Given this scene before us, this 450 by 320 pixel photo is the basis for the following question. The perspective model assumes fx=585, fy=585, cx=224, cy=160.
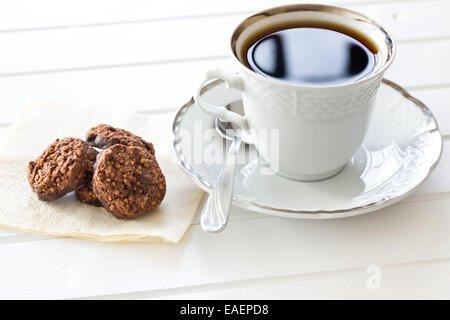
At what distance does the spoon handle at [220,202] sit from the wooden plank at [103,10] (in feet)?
2.23

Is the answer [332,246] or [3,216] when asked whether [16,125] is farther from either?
[332,246]

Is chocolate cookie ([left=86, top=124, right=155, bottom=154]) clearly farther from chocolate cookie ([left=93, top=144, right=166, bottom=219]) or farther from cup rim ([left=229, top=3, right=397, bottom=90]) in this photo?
cup rim ([left=229, top=3, right=397, bottom=90])

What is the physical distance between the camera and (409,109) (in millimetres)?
1050

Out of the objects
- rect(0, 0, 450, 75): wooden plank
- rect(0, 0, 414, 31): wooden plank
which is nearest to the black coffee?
rect(0, 0, 450, 75): wooden plank

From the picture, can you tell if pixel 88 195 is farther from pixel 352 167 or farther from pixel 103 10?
pixel 103 10

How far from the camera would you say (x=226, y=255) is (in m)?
0.84

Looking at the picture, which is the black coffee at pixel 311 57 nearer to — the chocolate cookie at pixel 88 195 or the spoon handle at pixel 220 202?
the spoon handle at pixel 220 202

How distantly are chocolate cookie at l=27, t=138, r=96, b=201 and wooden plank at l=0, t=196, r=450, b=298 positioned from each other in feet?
0.25

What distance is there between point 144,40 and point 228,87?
540 millimetres

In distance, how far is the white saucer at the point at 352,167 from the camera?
86 cm

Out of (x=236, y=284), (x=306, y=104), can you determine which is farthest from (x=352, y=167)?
(x=236, y=284)

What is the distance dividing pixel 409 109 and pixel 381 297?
408mm

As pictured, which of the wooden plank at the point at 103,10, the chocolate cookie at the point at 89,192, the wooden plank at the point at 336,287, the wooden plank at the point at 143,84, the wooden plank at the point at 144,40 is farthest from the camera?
the wooden plank at the point at 103,10

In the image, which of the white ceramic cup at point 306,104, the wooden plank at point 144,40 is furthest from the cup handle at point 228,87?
the wooden plank at point 144,40
